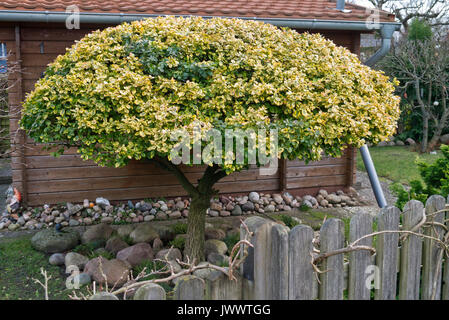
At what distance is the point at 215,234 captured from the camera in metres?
5.55

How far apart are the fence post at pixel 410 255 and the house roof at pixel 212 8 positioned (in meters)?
4.57

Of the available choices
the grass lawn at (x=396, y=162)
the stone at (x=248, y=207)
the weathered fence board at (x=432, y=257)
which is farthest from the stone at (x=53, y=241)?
the grass lawn at (x=396, y=162)

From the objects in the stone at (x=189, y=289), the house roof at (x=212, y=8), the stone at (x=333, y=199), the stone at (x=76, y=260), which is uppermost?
the house roof at (x=212, y=8)

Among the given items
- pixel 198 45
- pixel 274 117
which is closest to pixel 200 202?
pixel 274 117

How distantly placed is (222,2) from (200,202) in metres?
3.79

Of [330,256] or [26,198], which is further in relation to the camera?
[26,198]

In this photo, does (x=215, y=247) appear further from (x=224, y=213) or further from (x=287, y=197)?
(x=287, y=197)

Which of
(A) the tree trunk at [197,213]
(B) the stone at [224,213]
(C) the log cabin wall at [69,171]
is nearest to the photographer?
(A) the tree trunk at [197,213]

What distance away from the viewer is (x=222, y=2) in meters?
7.04

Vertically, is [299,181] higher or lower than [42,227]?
higher

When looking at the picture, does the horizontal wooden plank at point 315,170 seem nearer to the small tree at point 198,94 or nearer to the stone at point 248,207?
the stone at point 248,207

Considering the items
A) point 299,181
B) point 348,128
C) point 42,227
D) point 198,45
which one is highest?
point 198,45

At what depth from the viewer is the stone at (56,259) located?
4832 mm
